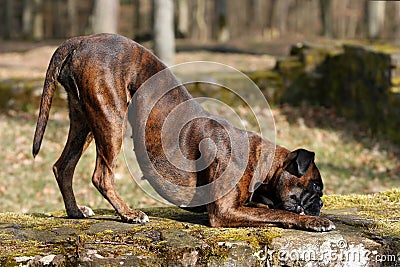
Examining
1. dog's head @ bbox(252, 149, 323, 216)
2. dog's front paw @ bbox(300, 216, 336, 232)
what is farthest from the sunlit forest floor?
dog's front paw @ bbox(300, 216, 336, 232)

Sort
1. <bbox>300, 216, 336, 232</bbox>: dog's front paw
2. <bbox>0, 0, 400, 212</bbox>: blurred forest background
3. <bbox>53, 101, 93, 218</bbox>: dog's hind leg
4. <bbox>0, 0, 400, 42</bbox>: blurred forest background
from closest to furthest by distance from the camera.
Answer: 1. <bbox>300, 216, 336, 232</bbox>: dog's front paw
2. <bbox>53, 101, 93, 218</bbox>: dog's hind leg
3. <bbox>0, 0, 400, 212</bbox>: blurred forest background
4. <bbox>0, 0, 400, 42</bbox>: blurred forest background

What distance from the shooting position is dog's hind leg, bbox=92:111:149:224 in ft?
15.0

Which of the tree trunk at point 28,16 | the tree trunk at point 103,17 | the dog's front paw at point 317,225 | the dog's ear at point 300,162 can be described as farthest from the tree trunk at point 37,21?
the dog's front paw at point 317,225

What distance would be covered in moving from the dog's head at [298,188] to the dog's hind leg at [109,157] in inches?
40.2

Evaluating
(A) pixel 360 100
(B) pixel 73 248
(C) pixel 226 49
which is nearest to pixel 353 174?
(A) pixel 360 100

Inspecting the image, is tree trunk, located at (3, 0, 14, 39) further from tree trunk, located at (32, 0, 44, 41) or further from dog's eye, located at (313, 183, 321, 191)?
dog's eye, located at (313, 183, 321, 191)

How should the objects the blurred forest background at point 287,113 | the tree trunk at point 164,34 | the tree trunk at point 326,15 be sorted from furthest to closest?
the tree trunk at point 326,15 < the tree trunk at point 164,34 < the blurred forest background at point 287,113

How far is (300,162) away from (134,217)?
1270mm

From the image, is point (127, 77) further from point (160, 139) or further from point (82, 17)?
point (82, 17)

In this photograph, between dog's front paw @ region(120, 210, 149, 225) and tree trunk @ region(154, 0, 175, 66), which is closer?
dog's front paw @ region(120, 210, 149, 225)

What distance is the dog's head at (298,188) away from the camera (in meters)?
4.69

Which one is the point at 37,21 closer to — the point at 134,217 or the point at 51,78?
the point at 51,78

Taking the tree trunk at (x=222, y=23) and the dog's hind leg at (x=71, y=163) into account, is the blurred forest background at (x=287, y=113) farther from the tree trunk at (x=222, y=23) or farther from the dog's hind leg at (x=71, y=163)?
the tree trunk at (x=222, y=23)

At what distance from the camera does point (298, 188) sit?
4.69m
